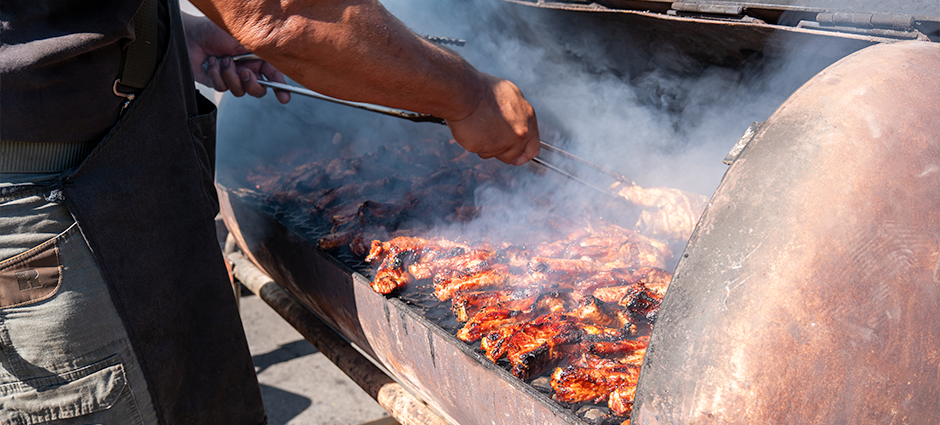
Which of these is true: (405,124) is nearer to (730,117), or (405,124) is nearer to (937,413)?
(730,117)

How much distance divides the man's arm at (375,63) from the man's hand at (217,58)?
5.39 feet

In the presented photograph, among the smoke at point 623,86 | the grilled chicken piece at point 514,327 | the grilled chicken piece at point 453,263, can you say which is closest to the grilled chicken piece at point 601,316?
the grilled chicken piece at point 514,327

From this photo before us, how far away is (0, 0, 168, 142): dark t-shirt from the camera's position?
1.45 metres

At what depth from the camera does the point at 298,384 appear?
4637 millimetres

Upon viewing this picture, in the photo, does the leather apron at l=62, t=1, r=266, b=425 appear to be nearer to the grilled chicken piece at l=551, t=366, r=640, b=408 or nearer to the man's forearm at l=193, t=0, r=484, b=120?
the man's forearm at l=193, t=0, r=484, b=120

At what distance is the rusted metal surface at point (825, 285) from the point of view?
995mm

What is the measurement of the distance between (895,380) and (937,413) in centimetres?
12

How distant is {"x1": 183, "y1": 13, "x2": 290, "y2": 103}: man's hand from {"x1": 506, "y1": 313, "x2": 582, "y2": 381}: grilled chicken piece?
212 cm

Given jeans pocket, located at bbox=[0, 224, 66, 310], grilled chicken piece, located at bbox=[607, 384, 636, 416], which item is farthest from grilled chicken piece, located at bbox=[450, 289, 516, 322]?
jeans pocket, located at bbox=[0, 224, 66, 310]

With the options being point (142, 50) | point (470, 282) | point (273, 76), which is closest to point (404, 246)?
point (470, 282)

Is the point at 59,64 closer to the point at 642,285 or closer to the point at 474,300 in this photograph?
the point at 474,300

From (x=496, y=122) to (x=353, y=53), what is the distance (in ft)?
1.94

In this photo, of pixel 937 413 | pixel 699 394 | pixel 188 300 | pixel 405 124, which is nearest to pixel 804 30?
pixel 937 413

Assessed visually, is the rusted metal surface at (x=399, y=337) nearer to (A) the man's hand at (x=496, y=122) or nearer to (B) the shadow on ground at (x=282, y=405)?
(A) the man's hand at (x=496, y=122)
